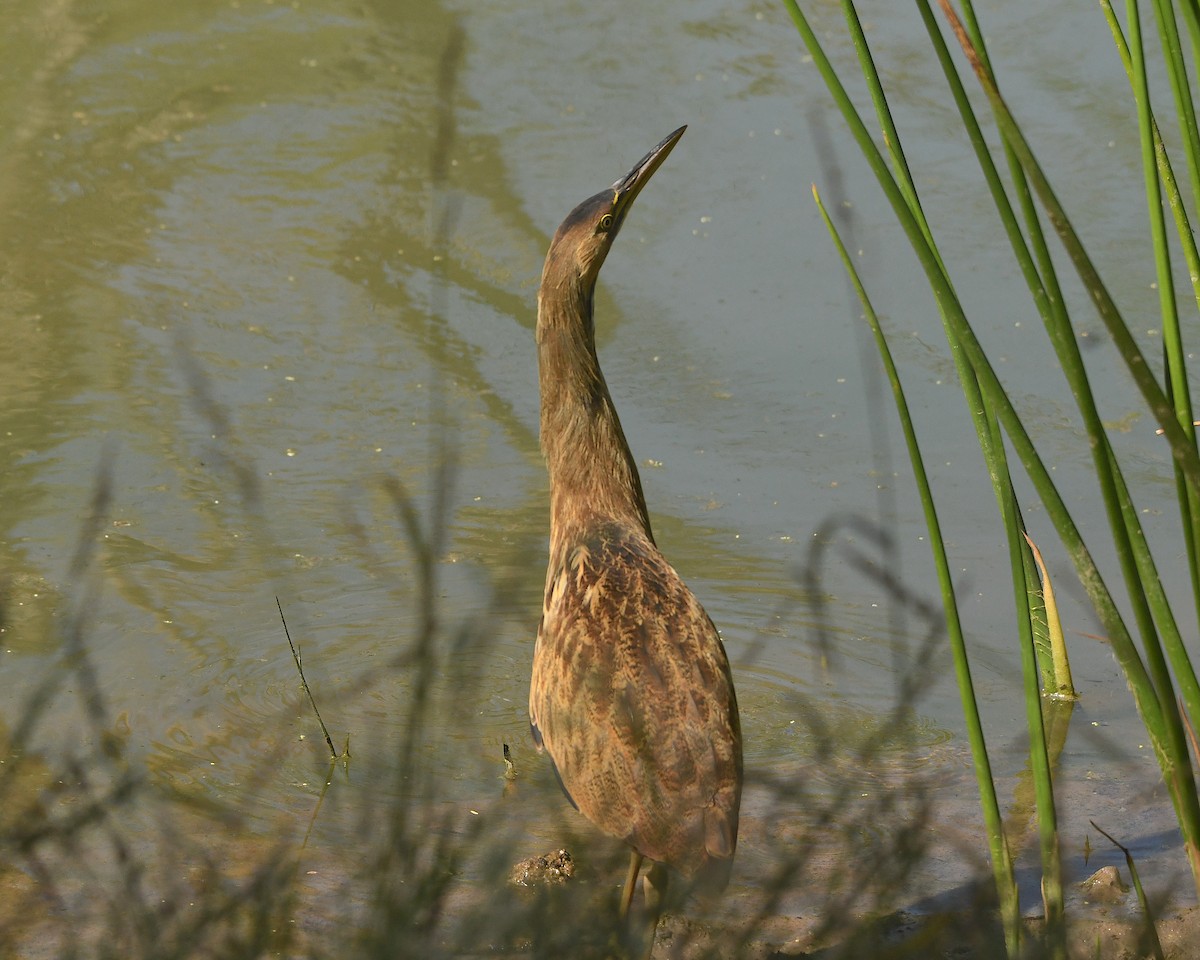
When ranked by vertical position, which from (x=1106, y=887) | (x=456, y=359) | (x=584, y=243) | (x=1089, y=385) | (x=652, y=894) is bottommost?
(x=456, y=359)

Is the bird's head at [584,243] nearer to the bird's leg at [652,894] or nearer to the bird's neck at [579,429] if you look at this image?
the bird's neck at [579,429]

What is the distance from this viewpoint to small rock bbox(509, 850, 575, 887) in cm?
346

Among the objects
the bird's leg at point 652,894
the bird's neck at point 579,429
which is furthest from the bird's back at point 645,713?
the bird's neck at point 579,429

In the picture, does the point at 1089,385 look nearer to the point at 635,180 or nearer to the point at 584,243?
the point at 584,243

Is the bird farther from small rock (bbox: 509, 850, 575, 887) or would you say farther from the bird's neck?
small rock (bbox: 509, 850, 575, 887)

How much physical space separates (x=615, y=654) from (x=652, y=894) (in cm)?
60

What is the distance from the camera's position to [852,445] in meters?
6.00

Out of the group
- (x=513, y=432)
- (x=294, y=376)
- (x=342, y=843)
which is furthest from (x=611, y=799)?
(x=294, y=376)

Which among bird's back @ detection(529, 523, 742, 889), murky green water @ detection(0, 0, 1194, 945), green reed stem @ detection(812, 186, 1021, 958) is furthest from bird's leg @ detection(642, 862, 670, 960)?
green reed stem @ detection(812, 186, 1021, 958)

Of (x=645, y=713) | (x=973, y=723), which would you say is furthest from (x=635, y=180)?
(x=973, y=723)

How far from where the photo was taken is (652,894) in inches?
137

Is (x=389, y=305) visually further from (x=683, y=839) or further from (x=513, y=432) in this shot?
(x=683, y=839)

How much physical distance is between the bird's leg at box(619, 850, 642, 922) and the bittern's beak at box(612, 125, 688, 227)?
1.51 meters

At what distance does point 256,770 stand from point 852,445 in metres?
2.77
